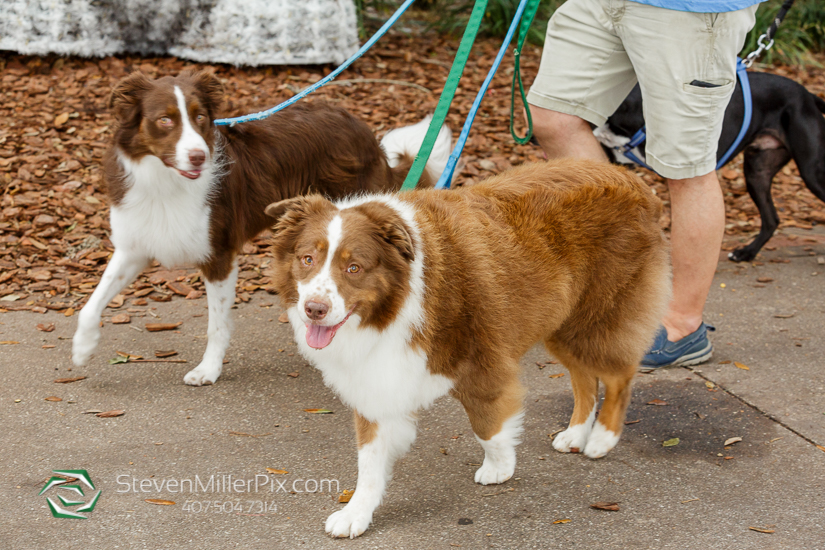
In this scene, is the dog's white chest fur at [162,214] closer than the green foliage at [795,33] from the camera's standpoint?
Yes

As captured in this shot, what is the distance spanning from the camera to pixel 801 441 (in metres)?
3.43

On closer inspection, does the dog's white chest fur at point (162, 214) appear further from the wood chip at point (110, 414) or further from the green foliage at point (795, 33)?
the green foliage at point (795, 33)

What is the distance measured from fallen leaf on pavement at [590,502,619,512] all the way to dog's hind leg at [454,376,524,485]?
36 centimetres

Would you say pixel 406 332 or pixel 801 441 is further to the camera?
pixel 801 441

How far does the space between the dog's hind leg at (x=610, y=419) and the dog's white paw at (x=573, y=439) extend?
1.6 inches

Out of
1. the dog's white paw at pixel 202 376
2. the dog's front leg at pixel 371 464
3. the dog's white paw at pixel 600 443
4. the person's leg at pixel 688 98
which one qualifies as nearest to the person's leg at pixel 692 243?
the person's leg at pixel 688 98

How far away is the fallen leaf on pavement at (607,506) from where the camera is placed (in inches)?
117

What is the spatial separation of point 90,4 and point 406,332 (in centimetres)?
620

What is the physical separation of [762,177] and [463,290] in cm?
401

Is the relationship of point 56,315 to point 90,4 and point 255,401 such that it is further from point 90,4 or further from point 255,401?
point 90,4

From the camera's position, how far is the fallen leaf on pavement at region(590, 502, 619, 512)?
117 inches

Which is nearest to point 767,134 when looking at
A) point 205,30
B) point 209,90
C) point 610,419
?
point 610,419

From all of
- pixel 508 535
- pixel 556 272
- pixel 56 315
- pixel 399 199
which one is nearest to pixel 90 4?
pixel 56 315

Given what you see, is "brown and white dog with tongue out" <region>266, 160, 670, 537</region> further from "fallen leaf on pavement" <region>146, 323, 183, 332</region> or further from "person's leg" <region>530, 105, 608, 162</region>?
"fallen leaf on pavement" <region>146, 323, 183, 332</region>
